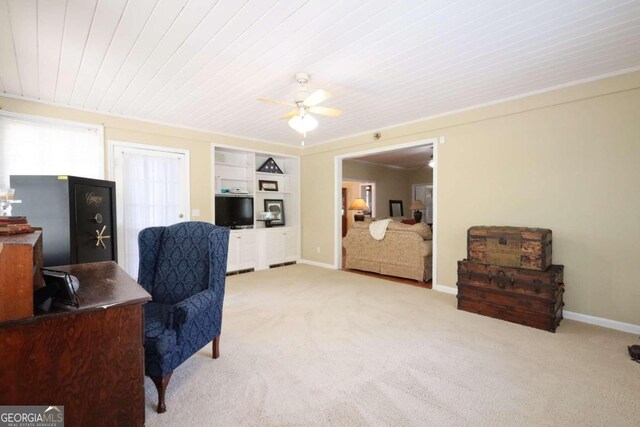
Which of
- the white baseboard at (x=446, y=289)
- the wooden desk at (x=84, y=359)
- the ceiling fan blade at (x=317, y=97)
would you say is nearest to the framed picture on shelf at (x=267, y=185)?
the ceiling fan blade at (x=317, y=97)

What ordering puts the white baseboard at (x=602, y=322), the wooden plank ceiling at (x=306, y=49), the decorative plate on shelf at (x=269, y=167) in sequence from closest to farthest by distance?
1. the wooden plank ceiling at (x=306, y=49)
2. the white baseboard at (x=602, y=322)
3. the decorative plate on shelf at (x=269, y=167)

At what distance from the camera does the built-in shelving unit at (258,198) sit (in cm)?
554

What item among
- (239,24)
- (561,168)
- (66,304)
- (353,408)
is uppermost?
(239,24)

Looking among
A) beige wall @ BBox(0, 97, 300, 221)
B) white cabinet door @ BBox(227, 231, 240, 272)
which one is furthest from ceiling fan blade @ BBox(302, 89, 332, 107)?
white cabinet door @ BBox(227, 231, 240, 272)

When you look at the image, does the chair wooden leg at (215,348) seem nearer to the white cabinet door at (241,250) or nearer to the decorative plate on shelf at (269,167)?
the white cabinet door at (241,250)

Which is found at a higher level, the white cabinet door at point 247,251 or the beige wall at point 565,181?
the beige wall at point 565,181

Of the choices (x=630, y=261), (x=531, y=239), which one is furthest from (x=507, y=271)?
(x=630, y=261)

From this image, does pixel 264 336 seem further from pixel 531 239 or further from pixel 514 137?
pixel 514 137

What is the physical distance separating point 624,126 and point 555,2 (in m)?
1.88

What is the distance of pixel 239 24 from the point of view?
2.14 metres

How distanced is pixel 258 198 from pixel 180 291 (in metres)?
4.04

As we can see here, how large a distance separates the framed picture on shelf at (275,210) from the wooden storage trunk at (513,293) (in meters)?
3.89

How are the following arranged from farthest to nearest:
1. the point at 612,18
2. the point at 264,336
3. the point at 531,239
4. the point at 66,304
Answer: the point at 531,239 → the point at 264,336 → the point at 612,18 → the point at 66,304

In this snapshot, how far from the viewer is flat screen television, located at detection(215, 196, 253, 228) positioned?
5457 millimetres
